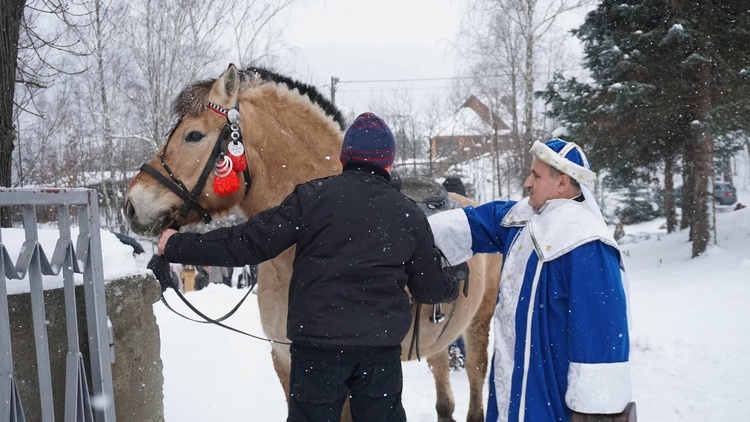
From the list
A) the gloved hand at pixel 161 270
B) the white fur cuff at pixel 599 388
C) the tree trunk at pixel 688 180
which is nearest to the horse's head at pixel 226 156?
the gloved hand at pixel 161 270

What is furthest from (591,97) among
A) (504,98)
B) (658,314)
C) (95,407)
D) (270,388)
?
(504,98)

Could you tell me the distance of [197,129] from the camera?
8.50 feet

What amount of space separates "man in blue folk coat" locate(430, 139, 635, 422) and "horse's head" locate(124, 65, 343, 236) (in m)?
1.14

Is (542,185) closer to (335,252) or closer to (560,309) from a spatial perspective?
(560,309)

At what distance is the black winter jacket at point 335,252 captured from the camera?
2.02 metres

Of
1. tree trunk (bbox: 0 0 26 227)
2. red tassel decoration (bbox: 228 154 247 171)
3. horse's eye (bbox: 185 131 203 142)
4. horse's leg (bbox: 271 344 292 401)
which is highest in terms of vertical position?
tree trunk (bbox: 0 0 26 227)

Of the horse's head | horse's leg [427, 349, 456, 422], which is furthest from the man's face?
horse's leg [427, 349, 456, 422]

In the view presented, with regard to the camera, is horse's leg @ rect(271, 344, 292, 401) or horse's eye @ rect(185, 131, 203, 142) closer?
horse's eye @ rect(185, 131, 203, 142)

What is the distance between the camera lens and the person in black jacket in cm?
202

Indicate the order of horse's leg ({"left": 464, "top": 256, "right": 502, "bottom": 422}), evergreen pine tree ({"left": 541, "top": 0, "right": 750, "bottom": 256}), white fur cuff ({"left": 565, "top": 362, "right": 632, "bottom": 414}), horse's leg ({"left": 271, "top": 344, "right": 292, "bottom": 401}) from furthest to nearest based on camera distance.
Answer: evergreen pine tree ({"left": 541, "top": 0, "right": 750, "bottom": 256}) < horse's leg ({"left": 464, "top": 256, "right": 502, "bottom": 422}) < horse's leg ({"left": 271, "top": 344, "right": 292, "bottom": 401}) < white fur cuff ({"left": 565, "top": 362, "right": 632, "bottom": 414})

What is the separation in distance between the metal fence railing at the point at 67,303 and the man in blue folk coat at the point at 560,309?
1609 mm

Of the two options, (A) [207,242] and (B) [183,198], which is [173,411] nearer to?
(B) [183,198]

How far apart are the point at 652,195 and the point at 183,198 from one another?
3382cm

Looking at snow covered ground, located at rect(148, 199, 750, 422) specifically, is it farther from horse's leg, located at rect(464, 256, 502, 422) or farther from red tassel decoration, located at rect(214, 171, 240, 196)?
red tassel decoration, located at rect(214, 171, 240, 196)
